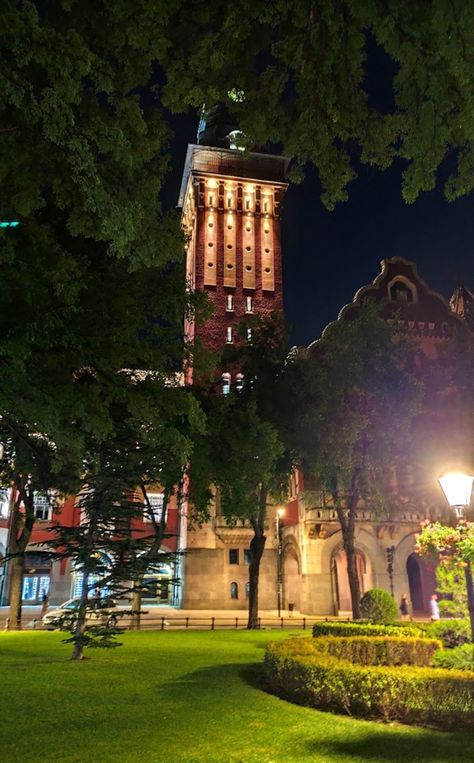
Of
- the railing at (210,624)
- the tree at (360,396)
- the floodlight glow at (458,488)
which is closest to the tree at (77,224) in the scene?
the floodlight glow at (458,488)

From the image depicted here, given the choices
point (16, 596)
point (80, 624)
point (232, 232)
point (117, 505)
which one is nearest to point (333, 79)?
point (117, 505)

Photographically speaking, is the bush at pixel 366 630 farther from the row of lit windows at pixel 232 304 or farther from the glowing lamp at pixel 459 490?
the row of lit windows at pixel 232 304

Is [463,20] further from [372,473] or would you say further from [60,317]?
[372,473]

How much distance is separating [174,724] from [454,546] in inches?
206

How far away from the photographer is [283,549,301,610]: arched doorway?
Result: 45250mm

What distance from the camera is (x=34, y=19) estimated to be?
6023 mm

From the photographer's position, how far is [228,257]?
47.8 m

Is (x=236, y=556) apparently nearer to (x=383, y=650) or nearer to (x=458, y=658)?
(x=383, y=650)

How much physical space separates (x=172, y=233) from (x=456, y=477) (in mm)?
6699

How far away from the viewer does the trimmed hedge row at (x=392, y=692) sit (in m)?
8.38

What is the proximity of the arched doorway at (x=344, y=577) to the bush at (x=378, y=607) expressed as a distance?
58.8ft

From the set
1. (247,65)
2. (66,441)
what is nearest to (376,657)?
(66,441)

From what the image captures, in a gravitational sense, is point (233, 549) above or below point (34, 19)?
below

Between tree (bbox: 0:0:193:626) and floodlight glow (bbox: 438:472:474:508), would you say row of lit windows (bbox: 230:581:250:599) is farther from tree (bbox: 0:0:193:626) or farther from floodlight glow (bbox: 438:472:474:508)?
floodlight glow (bbox: 438:472:474:508)
